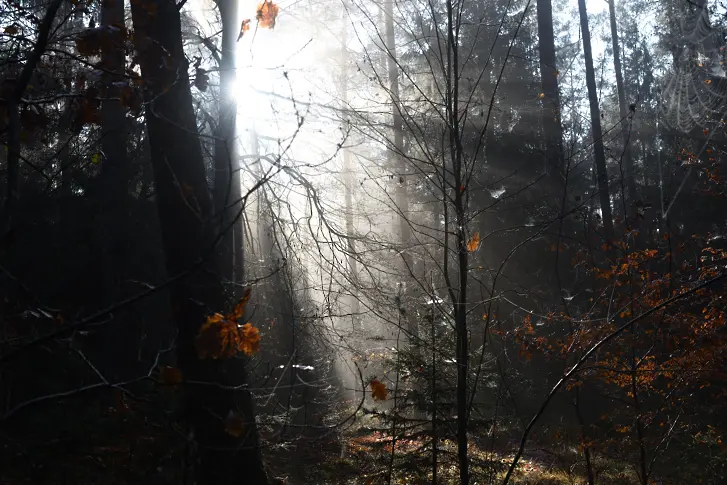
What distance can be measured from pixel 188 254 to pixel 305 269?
9.96 feet

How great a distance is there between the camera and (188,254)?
12.5 ft

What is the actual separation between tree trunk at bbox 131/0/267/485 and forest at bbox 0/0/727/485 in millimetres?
17

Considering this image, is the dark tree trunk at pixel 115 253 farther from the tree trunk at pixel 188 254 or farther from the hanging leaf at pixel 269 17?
the hanging leaf at pixel 269 17

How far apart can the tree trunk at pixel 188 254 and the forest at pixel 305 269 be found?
0.02m

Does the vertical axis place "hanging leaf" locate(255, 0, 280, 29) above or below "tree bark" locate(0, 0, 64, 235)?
above

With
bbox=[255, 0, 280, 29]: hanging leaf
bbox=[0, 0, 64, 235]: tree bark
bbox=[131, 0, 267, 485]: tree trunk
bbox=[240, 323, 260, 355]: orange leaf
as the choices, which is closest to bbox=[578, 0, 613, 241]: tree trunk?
bbox=[255, 0, 280, 29]: hanging leaf

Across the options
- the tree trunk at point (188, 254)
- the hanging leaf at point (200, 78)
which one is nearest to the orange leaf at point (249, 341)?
the tree trunk at point (188, 254)

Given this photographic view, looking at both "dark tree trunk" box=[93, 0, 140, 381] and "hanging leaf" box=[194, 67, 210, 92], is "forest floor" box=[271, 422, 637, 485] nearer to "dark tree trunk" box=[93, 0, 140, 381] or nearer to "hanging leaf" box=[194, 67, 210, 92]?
"dark tree trunk" box=[93, 0, 140, 381]

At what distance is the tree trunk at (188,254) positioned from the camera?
11.7ft

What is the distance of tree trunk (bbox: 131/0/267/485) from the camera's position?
3.56 m

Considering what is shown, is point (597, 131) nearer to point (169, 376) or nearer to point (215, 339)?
point (215, 339)

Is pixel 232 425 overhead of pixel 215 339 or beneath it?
beneath

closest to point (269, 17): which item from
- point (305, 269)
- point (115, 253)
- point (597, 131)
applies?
point (305, 269)

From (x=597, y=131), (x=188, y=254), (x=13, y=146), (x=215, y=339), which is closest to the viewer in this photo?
(x=13, y=146)
